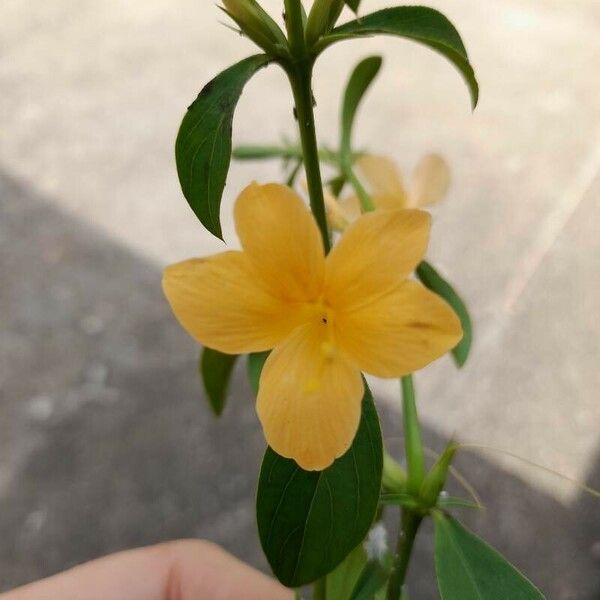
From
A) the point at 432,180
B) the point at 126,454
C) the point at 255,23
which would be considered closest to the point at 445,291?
the point at 432,180

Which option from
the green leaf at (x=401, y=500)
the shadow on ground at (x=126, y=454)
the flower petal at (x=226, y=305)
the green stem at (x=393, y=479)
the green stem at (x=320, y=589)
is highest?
the flower petal at (x=226, y=305)

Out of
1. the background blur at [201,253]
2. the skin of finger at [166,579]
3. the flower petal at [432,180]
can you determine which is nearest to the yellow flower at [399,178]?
the flower petal at [432,180]

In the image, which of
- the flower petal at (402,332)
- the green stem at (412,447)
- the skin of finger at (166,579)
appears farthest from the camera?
the skin of finger at (166,579)

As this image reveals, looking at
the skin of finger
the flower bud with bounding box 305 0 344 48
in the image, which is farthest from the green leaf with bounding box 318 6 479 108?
the skin of finger

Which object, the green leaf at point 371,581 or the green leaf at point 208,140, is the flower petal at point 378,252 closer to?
the green leaf at point 208,140

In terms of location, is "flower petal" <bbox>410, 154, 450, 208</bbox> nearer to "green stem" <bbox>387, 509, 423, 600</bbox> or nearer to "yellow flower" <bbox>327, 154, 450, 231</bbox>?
"yellow flower" <bbox>327, 154, 450, 231</bbox>

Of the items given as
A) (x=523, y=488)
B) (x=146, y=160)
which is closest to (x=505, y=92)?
(x=146, y=160)
